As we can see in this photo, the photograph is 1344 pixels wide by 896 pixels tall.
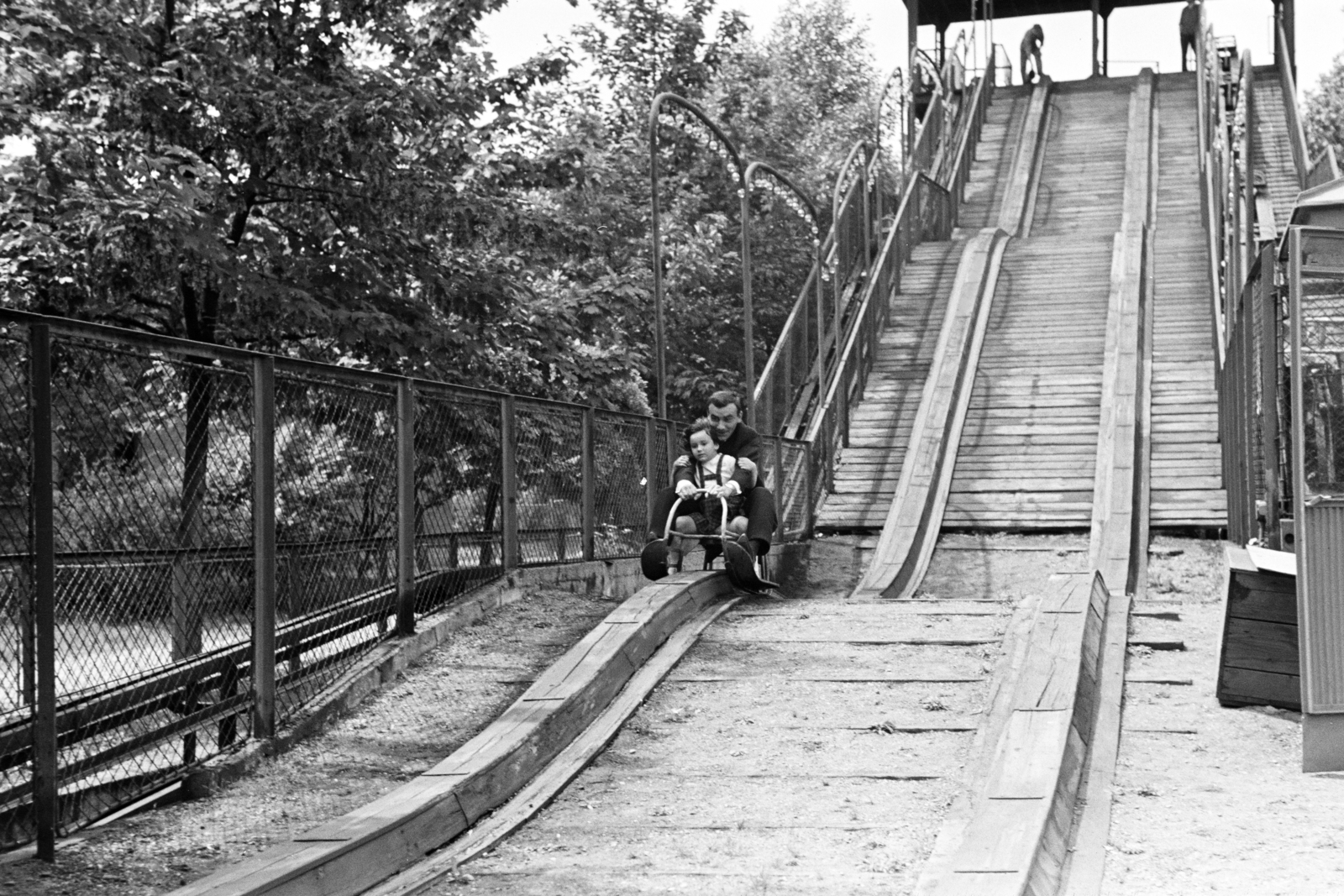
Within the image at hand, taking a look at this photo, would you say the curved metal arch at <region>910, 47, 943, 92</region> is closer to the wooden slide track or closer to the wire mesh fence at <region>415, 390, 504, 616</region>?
the wooden slide track

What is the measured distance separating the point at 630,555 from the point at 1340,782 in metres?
7.51

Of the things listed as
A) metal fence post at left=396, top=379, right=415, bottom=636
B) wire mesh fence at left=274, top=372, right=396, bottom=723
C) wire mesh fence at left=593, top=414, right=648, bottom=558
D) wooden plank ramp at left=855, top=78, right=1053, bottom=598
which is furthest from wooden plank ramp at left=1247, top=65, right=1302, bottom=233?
wire mesh fence at left=274, top=372, right=396, bottom=723

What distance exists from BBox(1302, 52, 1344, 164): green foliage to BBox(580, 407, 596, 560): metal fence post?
39160 mm

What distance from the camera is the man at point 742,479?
38.8 ft

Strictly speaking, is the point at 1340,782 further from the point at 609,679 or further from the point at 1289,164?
the point at 1289,164

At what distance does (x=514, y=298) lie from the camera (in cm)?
1727

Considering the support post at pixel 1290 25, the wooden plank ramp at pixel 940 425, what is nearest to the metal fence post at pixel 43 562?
the wooden plank ramp at pixel 940 425

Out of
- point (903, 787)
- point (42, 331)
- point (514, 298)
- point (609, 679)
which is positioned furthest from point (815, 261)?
point (42, 331)

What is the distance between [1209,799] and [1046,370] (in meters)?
14.4

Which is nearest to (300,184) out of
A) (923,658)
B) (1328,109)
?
(923,658)

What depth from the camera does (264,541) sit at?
269 inches

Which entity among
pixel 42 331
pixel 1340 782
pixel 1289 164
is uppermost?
pixel 1289 164

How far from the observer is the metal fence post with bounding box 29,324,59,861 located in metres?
5.11

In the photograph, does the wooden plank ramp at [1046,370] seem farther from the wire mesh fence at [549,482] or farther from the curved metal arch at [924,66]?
the wire mesh fence at [549,482]
